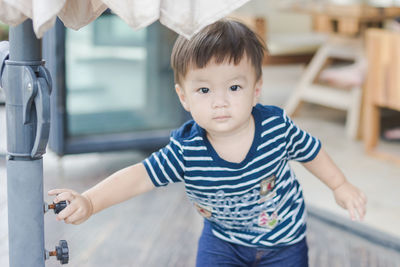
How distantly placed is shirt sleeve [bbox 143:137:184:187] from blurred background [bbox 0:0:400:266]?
0.89 m

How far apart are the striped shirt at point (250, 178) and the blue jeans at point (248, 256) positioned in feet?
0.07

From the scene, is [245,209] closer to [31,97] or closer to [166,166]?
[166,166]

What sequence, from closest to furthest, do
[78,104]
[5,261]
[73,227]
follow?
[5,261] → [73,227] → [78,104]

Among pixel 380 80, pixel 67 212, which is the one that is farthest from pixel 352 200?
pixel 380 80

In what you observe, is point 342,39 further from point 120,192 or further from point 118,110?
point 120,192

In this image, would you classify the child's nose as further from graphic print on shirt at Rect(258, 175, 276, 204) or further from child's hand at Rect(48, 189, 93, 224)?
child's hand at Rect(48, 189, 93, 224)

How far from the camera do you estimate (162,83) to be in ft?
11.7

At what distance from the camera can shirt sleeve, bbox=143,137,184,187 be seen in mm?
1563

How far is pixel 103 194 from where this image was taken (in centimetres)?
147

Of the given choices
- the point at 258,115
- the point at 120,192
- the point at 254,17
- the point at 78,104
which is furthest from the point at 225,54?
the point at 254,17

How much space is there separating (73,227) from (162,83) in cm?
113

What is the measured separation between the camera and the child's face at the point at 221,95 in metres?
1.48

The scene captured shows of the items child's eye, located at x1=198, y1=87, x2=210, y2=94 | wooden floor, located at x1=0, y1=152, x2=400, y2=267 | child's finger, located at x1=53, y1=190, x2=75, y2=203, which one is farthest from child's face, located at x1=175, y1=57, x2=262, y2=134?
wooden floor, located at x1=0, y1=152, x2=400, y2=267

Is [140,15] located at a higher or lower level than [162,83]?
higher
